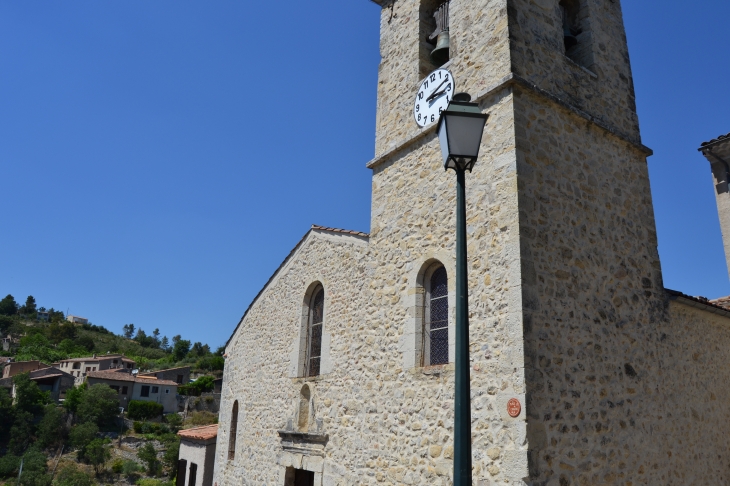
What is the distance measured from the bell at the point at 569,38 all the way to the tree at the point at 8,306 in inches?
4506

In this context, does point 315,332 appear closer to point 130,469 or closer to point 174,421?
point 130,469

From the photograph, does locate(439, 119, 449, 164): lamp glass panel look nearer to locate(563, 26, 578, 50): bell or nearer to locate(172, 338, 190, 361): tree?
locate(563, 26, 578, 50): bell

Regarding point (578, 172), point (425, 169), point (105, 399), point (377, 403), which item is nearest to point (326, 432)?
point (377, 403)

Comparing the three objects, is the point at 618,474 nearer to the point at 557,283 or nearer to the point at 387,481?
the point at 557,283

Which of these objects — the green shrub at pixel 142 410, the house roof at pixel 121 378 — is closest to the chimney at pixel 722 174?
the green shrub at pixel 142 410

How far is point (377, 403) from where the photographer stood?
314 inches

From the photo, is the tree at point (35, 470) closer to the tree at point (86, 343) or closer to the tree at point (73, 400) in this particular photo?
the tree at point (73, 400)

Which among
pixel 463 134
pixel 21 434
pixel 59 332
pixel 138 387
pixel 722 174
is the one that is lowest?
pixel 21 434

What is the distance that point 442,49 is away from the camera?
348 inches

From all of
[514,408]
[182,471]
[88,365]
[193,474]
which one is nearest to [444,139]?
[514,408]

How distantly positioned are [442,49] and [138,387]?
56613mm

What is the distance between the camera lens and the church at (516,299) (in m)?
6.29

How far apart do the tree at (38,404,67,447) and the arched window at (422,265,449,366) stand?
163ft

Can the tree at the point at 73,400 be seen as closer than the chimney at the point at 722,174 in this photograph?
No
